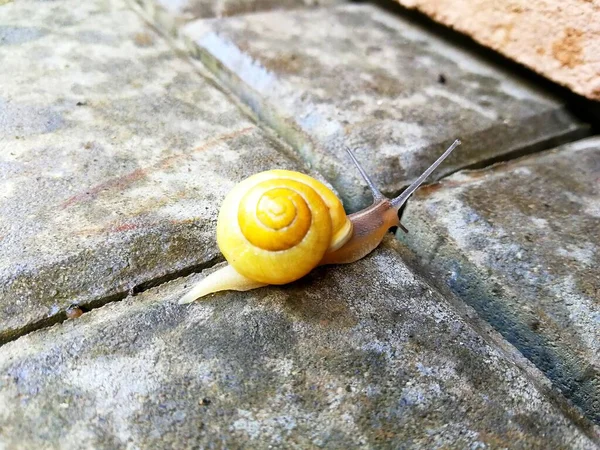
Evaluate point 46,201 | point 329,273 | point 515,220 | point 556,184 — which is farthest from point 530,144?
point 46,201

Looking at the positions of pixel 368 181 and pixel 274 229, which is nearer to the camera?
pixel 274 229

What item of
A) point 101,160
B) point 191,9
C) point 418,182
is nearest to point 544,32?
point 418,182

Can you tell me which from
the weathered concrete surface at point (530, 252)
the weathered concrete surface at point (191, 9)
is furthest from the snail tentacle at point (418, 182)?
the weathered concrete surface at point (191, 9)

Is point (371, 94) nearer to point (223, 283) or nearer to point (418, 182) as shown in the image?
point (418, 182)

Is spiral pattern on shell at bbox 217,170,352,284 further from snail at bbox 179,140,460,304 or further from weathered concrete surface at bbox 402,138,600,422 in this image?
weathered concrete surface at bbox 402,138,600,422

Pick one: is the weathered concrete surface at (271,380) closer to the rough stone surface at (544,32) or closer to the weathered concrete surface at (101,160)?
the weathered concrete surface at (101,160)

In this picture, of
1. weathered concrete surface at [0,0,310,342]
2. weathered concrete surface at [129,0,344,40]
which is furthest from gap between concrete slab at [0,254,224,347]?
weathered concrete surface at [129,0,344,40]

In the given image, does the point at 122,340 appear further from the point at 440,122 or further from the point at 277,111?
the point at 440,122
